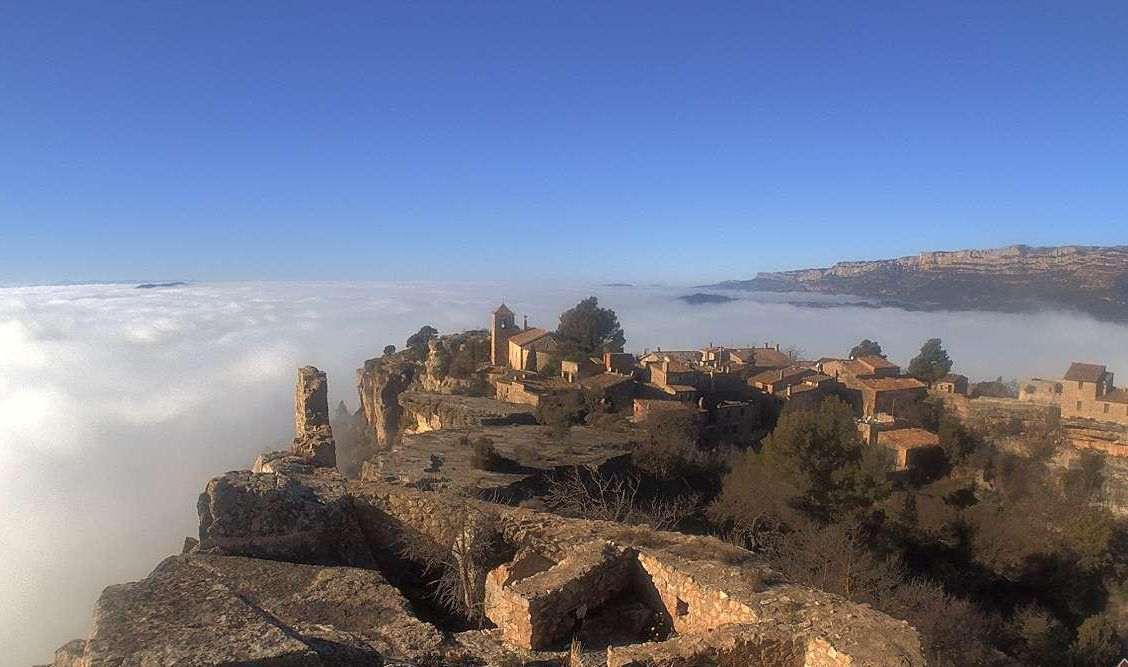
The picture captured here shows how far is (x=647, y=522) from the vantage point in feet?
32.3

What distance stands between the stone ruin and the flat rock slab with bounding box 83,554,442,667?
0.6 inches

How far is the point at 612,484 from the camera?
18.8 meters

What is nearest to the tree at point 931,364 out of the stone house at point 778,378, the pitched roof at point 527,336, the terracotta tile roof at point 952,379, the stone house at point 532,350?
the terracotta tile roof at point 952,379

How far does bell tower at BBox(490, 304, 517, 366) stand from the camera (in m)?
41.1

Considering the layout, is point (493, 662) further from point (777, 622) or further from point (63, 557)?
point (63, 557)

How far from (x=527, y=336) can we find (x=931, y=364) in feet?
87.2

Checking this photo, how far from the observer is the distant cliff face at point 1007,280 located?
211ft

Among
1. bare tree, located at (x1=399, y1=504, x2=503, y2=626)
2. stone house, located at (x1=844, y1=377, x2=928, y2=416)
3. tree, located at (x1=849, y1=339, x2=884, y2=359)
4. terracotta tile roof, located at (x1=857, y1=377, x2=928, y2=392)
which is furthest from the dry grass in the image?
tree, located at (x1=849, y1=339, x2=884, y2=359)

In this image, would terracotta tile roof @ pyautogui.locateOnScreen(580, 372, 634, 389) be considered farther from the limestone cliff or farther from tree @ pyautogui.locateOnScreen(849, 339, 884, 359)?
tree @ pyautogui.locateOnScreen(849, 339, 884, 359)

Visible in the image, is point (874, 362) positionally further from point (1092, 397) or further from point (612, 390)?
point (612, 390)

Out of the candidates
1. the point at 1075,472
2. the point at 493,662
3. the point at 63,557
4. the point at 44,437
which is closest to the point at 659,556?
the point at 493,662

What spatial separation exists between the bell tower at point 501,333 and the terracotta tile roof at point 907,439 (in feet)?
72.4

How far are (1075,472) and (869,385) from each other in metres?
12.2

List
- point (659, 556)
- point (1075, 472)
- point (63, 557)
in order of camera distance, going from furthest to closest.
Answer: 1. point (63, 557)
2. point (1075, 472)
3. point (659, 556)
